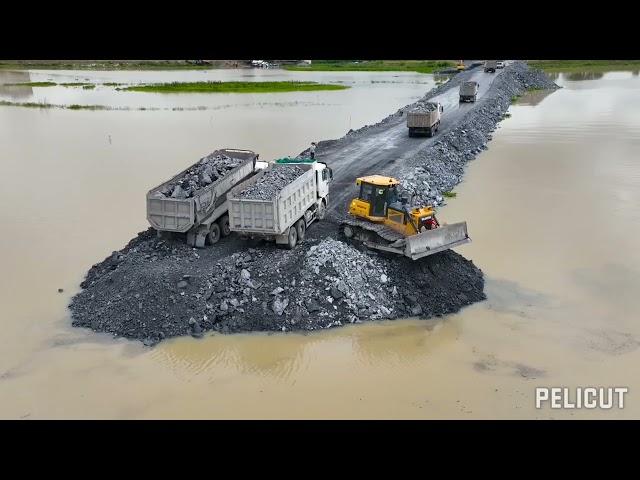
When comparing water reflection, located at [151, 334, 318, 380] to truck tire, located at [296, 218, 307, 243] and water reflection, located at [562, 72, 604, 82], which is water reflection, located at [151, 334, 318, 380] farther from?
water reflection, located at [562, 72, 604, 82]

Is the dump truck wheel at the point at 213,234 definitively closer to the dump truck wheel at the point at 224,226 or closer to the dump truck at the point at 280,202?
the dump truck wheel at the point at 224,226

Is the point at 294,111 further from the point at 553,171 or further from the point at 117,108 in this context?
the point at 553,171

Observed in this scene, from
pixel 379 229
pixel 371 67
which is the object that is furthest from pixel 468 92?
pixel 371 67

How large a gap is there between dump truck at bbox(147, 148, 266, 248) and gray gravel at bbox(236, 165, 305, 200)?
98 cm

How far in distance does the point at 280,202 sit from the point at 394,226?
10.6 feet

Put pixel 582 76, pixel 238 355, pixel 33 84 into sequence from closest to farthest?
1. pixel 238 355
2. pixel 33 84
3. pixel 582 76

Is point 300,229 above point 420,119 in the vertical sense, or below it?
below

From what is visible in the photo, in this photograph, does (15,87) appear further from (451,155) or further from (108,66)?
(451,155)

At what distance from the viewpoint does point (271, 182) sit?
1603 centimetres

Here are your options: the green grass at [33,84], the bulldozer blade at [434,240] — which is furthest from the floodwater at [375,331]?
the green grass at [33,84]

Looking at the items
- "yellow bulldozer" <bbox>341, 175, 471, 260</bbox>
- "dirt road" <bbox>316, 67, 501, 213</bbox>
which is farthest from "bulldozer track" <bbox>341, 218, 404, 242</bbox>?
"dirt road" <bbox>316, 67, 501, 213</bbox>

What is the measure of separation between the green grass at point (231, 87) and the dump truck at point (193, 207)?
41526 millimetres

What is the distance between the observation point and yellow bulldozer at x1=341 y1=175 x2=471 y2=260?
14375mm

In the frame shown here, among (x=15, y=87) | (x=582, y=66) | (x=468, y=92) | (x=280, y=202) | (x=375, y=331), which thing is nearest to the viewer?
(x=375, y=331)
